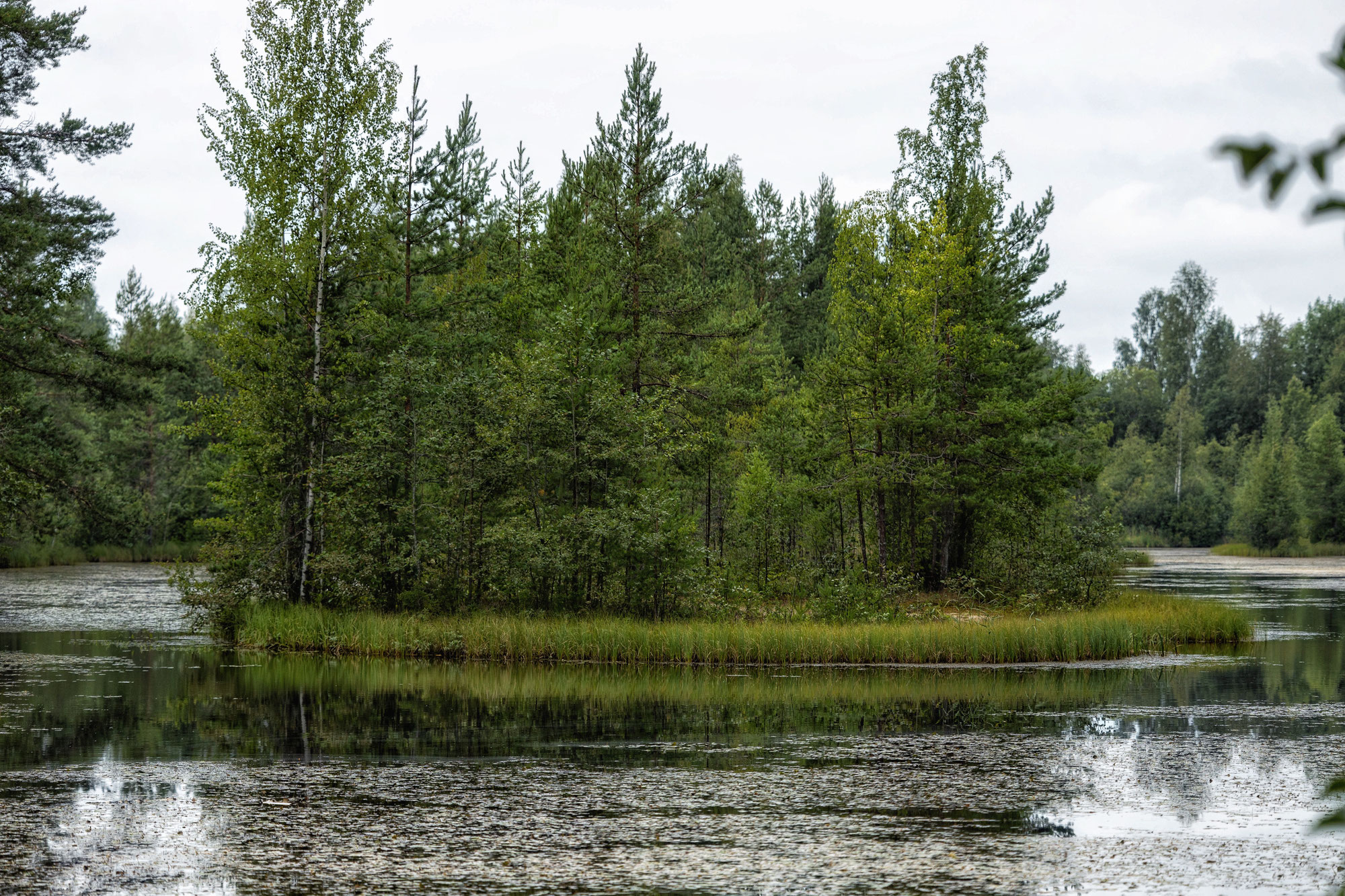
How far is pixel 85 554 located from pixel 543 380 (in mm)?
38880

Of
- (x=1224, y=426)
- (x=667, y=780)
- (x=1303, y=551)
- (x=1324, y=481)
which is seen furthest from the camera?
(x=1224, y=426)

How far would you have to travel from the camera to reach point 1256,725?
41.7 feet

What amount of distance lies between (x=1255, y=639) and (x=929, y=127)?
16.1 meters

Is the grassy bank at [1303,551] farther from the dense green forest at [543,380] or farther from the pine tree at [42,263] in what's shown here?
the pine tree at [42,263]

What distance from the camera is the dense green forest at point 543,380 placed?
923 inches

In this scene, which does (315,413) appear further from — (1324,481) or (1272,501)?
(1324,481)

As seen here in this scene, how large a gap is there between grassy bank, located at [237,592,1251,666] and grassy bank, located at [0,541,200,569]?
26888 mm

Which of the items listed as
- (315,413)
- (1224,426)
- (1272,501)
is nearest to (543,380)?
(315,413)

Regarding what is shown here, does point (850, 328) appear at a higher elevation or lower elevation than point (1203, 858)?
higher

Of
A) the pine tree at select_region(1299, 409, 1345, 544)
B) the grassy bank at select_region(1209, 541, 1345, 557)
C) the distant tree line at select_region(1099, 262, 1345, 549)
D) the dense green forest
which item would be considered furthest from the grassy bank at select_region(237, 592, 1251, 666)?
the grassy bank at select_region(1209, 541, 1345, 557)

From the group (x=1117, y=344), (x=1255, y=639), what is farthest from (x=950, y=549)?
(x=1117, y=344)

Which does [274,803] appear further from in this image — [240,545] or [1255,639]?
[1255,639]

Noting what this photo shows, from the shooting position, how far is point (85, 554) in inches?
2084

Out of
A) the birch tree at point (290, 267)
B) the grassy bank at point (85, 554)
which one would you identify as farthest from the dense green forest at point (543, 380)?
the grassy bank at point (85, 554)
